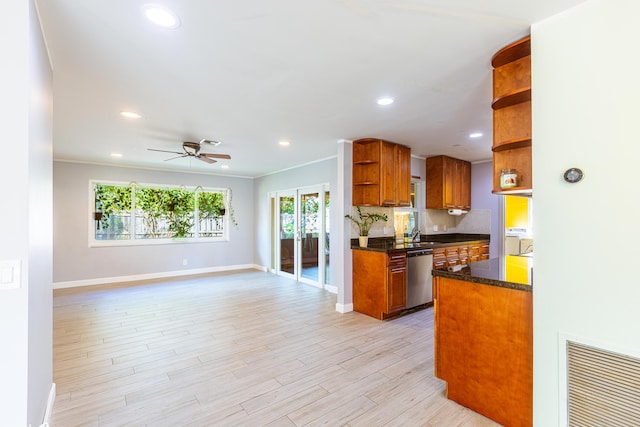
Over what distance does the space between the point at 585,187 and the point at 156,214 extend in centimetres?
742

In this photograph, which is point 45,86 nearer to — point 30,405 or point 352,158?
point 30,405

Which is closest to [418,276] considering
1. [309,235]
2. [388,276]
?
[388,276]

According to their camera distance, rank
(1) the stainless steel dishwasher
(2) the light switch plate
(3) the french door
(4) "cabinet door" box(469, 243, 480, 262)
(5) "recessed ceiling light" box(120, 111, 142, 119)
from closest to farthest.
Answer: (2) the light switch plate < (5) "recessed ceiling light" box(120, 111, 142, 119) < (1) the stainless steel dishwasher < (4) "cabinet door" box(469, 243, 480, 262) < (3) the french door

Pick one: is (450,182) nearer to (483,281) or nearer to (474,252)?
(474,252)

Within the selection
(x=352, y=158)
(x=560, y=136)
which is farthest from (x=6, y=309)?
(x=352, y=158)

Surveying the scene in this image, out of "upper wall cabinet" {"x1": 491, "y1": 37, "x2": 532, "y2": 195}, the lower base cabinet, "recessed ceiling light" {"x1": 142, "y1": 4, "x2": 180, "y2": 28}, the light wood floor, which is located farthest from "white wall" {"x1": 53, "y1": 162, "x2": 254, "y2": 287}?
"upper wall cabinet" {"x1": 491, "y1": 37, "x2": 532, "y2": 195}

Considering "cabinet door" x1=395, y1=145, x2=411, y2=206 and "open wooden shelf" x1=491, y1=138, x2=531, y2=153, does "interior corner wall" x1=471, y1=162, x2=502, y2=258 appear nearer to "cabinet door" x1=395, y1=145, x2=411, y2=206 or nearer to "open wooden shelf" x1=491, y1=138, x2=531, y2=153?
"cabinet door" x1=395, y1=145, x2=411, y2=206

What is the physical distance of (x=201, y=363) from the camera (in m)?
2.87

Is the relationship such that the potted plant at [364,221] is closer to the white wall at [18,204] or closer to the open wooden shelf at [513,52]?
the open wooden shelf at [513,52]

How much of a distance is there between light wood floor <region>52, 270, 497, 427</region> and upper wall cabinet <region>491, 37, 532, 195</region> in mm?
1762

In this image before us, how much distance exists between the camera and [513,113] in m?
2.11

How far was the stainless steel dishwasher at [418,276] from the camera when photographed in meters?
4.31

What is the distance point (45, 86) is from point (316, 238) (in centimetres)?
502

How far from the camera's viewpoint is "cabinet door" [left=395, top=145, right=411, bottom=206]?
461 centimetres
